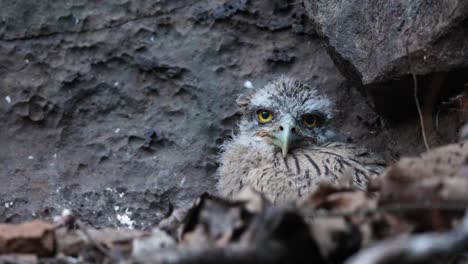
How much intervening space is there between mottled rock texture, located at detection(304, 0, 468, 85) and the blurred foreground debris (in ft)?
3.79

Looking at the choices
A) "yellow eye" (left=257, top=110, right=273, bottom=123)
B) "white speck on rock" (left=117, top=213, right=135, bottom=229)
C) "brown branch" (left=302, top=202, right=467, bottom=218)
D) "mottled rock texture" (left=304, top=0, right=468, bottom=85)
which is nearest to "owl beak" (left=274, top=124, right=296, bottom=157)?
"yellow eye" (left=257, top=110, right=273, bottom=123)

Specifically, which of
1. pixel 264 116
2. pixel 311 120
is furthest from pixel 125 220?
pixel 311 120

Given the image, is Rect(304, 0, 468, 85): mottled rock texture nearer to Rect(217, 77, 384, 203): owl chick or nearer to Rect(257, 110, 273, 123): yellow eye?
Rect(217, 77, 384, 203): owl chick

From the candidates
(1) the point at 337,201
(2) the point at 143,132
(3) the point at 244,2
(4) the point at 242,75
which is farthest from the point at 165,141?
(1) the point at 337,201

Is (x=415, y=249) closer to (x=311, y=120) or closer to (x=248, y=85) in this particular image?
(x=311, y=120)

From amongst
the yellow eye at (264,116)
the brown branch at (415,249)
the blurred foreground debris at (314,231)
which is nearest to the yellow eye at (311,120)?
the yellow eye at (264,116)

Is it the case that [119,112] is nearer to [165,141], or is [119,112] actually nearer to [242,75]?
[165,141]

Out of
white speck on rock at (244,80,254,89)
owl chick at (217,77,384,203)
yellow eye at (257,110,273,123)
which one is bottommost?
owl chick at (217,77,384,203)

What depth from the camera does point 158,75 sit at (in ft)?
20.1

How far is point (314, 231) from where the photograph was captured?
2771 mm

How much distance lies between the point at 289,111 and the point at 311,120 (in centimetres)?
22

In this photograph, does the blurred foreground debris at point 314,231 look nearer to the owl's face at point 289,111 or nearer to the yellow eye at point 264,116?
the owl's face at point 289,111

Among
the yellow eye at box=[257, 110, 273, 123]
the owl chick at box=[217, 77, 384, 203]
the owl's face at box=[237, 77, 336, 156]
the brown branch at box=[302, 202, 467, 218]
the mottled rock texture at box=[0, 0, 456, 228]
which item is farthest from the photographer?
the mottled rock texture at box=[0, 0, 456, 228]

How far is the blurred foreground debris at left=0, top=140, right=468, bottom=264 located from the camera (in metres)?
2.51
